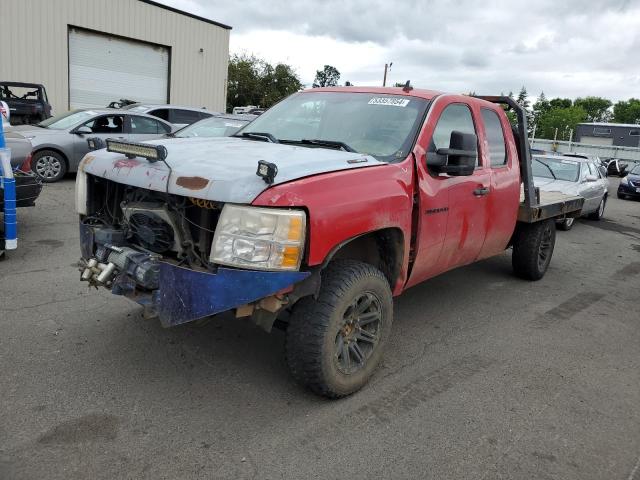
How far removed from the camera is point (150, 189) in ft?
10.4

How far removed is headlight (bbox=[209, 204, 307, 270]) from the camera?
2.85m

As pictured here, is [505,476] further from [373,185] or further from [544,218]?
[544,218]

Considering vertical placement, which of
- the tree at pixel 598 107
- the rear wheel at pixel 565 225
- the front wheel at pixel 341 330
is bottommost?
the rear wheel at pixel 565 225

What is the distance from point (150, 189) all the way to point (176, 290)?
630 millimetres

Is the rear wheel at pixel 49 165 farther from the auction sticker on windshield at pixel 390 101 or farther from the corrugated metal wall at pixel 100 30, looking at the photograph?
the corrugated metal wall at pixel 100 30

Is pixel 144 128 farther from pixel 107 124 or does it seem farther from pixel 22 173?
pixel 22 173

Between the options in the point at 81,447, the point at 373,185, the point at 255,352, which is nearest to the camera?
the point at 81,447

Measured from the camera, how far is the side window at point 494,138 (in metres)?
5.01

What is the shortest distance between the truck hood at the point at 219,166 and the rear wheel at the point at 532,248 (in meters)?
3.33

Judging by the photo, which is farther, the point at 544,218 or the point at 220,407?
the point at 544,218

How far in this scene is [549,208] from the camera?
609cm

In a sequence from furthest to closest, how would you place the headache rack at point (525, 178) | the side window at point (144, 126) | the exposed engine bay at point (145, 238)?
the side window at point (144, 126), the headache rack at point (525, 178), the exposed engine bay at point (145, 238)

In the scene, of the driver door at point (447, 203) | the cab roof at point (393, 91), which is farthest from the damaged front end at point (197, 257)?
the cab roof at point (393, 91)

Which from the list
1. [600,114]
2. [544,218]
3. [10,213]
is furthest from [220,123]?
[600,114]
